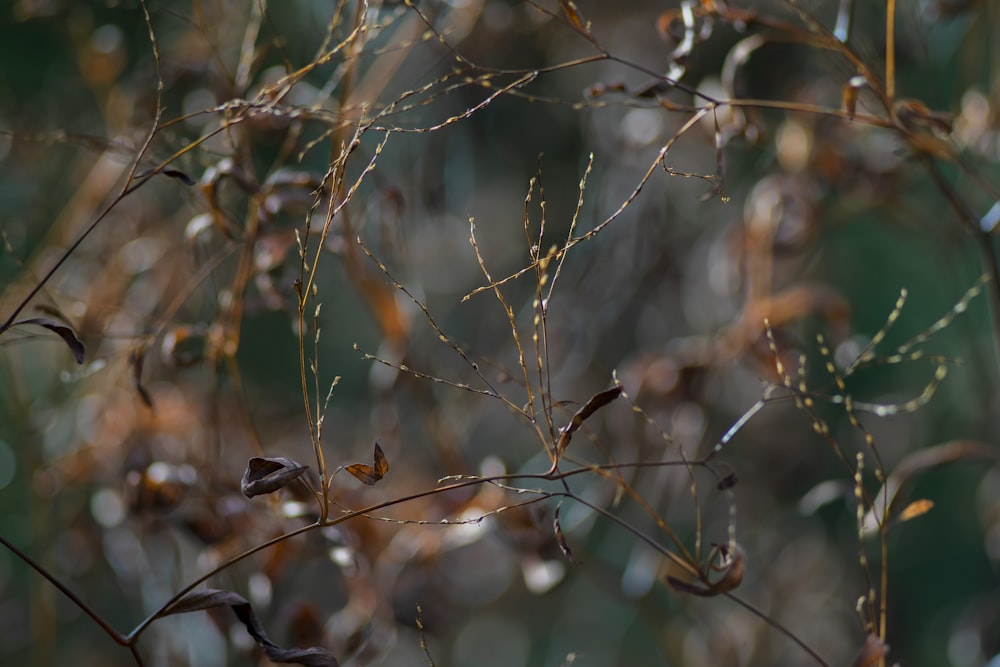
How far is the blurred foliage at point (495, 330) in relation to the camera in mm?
784

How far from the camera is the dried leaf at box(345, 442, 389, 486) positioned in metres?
0.60

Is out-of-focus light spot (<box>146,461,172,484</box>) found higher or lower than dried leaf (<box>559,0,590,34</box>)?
lower

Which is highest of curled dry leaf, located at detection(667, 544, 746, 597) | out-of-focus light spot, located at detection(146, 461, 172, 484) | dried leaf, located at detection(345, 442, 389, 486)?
dried leaf, located at detection(345, 442, 389, 486)

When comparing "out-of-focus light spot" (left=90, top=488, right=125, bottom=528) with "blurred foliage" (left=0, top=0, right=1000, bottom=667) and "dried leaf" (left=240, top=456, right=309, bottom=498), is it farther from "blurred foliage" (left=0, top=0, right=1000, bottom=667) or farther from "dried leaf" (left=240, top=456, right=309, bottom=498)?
"dried leaf" (left=240, top=456, right=309, bottom=498)

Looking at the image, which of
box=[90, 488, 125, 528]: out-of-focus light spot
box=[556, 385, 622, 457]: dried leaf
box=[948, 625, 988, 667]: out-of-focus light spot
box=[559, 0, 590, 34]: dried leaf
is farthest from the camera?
box=[90, 488, 125, 528]: out-of-focus light spot

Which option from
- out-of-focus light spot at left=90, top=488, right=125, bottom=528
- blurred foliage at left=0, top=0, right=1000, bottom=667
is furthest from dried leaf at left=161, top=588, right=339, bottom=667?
out-of-focus light spot at left=90, top=488, right=125, bottom=528

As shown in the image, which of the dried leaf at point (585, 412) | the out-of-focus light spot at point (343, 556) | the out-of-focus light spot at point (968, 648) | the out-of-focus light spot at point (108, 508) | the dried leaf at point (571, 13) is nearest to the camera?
the dried leaf at point (585, 412)

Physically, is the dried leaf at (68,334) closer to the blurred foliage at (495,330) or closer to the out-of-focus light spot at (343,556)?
the blurred foliage at (495,330)

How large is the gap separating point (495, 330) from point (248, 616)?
5.28 ft

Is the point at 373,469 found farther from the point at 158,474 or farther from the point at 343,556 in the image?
the point at 158,474

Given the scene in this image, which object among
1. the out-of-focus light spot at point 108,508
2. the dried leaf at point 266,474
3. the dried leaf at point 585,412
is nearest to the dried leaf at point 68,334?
the dried leaf at point 266,474

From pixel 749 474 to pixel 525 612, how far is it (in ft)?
2.50

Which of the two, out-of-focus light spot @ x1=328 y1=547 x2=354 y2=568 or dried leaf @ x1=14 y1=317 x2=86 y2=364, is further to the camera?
out-of-focus light spot @ x1=328 y1=547 x2=354 y2=568

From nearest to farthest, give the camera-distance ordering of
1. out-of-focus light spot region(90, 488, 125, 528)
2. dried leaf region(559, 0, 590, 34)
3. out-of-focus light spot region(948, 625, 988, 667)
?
dried leaf region(559, 0, 590, 34) → out-of-focus light spot region(948, 625, 988, 667) → out-of-focus light spot region(90, 488, 125, 528)
